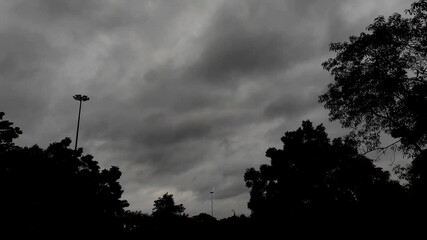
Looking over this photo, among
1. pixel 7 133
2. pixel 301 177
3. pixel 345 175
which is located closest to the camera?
pixel 7 133

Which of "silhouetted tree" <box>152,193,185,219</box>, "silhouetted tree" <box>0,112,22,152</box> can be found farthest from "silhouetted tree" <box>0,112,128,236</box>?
"silhouetted tree" <box>152,193,185,219</box>

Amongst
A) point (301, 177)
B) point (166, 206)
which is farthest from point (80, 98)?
point (301, 177)

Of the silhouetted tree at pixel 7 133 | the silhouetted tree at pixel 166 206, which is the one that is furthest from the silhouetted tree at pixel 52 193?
the silhouetted tree at pixel 166 206

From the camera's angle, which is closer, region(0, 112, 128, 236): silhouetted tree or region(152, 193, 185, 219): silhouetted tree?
region(0, 112, 128, 236): silhouetted tree

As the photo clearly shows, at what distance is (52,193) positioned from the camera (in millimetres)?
24062

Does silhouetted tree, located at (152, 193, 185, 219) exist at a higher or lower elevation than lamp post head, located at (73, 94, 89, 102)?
lower

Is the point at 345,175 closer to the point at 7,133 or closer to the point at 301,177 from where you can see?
the point at 301,177

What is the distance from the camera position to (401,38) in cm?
1948

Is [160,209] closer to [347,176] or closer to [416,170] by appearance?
[347,176]

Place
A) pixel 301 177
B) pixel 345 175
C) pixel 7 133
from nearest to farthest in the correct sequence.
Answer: pixel 7 133
pixel 345 175
pixel 301 177

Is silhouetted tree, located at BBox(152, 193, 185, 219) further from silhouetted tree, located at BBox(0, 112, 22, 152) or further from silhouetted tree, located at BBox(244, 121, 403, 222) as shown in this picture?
silhouetted tree, located at BBox(0, 112, 22, 152)

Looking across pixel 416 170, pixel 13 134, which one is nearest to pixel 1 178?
pixel 13 134

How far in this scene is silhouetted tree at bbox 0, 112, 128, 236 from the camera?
20.4 m

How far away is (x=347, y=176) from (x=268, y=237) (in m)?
11.5
